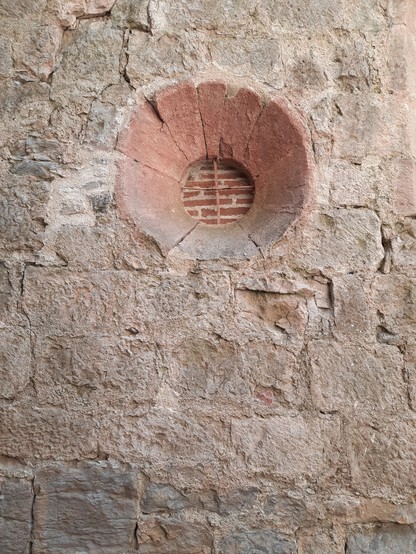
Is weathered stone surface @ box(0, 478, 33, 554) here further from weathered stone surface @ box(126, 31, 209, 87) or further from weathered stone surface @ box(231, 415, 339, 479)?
weathered stone surface @ box(126, 31, 209, 87)

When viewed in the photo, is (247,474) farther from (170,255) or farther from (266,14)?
(266,14)

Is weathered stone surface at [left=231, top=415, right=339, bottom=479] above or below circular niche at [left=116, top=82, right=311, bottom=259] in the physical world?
below

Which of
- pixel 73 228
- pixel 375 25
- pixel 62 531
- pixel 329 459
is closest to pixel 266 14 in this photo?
pixel 375 25

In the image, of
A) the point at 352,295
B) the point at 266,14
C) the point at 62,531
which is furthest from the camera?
the point at 266,14

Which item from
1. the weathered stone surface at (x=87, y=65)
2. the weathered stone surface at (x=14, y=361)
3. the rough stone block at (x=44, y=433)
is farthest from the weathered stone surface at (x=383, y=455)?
the weathered stone surface at (x=87, y=65)

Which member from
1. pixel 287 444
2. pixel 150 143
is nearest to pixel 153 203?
pixel 150 143

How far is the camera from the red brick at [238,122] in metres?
2.85

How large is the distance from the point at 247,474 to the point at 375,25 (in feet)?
7.66

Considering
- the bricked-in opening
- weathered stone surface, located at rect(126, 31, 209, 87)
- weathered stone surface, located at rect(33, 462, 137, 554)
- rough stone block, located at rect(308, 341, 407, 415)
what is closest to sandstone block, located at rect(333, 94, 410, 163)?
the bricked-in opening

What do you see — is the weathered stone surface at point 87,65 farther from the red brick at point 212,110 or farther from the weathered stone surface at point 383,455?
the weathered stone surface at point 383,455

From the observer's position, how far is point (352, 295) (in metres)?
2.70

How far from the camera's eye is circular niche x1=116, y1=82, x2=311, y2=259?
2.77 meters

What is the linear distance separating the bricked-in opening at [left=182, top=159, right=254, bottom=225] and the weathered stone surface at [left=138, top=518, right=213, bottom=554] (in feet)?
4.76

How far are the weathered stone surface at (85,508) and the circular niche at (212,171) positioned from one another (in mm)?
1079
